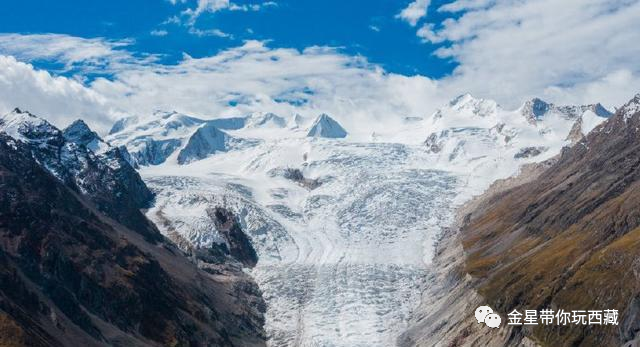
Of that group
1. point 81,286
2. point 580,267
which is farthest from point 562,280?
point 81,286

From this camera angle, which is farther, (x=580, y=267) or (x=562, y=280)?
→ (x=580, y=267)

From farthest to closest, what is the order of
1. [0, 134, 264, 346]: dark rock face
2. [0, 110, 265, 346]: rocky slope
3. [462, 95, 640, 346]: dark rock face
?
[0, 134, 264, 346]: dark rock face
[0, 110, 265, 346]: rocky slope
[462, 95, 640, 346]: dark rock face

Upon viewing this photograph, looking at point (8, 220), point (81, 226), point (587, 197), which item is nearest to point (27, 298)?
point (8, 220)

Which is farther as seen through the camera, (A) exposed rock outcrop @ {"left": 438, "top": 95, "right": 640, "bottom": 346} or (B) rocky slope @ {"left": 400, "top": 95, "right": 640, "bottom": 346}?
(B) rocky slope @ {"left": 400, "top": 95, "right": 640, "bottom": 346}

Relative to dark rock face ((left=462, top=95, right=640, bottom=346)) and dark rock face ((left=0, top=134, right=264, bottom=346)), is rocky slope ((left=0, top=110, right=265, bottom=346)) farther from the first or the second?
dark rock face ((left=462, top=95, right=640, bottom=346))

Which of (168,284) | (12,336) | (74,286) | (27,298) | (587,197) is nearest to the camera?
(12,336)

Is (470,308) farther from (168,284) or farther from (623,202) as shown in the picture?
(168,284)

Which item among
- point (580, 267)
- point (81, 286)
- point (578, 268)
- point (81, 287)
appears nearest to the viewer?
point (580, 267)

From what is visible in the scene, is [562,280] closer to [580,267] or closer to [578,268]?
[578,268]

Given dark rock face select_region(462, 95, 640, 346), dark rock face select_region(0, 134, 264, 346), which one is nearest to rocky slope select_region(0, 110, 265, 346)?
dark rock face select_region(0, 134, 264, 346)
